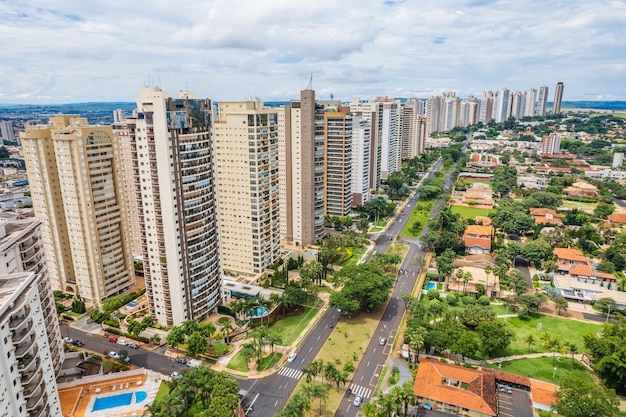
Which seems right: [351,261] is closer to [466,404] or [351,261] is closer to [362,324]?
[362,324]

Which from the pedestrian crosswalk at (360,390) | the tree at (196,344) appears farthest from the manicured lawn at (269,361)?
the pedestrian crosswalk at (360,390)

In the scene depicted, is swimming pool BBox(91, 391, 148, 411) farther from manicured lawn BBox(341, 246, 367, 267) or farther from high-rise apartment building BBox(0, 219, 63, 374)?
manicured lawn BBox(341, 246, 367, 267)

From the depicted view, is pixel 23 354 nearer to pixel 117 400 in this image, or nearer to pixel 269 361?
pixel 117 400

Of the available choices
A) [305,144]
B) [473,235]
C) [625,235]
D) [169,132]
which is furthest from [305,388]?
[625,235]

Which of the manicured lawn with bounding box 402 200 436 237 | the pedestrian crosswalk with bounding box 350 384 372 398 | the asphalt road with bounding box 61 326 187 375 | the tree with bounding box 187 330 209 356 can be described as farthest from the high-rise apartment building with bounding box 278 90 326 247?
the pedestrian crosswalk with bounding box 350 384 372 398

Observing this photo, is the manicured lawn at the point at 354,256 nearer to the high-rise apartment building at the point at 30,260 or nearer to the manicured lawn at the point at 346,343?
the manicured lawn at the point at 346,343

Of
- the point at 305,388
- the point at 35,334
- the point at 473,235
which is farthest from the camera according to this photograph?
the point at 473,235
